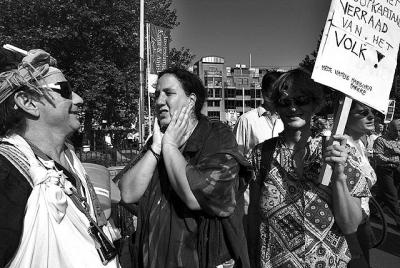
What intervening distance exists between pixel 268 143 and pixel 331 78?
1.91 feet

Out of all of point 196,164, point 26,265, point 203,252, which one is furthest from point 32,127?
point 203,252

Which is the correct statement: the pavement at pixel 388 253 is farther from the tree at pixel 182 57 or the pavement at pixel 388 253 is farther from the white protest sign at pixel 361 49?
the tree at pixel 182 57

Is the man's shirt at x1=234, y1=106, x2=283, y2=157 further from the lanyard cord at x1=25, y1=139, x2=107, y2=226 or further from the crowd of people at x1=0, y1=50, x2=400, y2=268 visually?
the lanyard cord at x1=25, y1=139, x2=107, y2=226

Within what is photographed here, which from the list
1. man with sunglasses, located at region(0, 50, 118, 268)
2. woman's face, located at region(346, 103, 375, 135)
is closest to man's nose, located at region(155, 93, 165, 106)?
man with sunglasses, located at region(0, 50, 118, 268)

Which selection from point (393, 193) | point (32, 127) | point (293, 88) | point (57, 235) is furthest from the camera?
point (393, 193)

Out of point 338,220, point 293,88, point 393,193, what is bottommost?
point 393,193

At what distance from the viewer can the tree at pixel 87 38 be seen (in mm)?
18047

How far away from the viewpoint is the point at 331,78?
192 cm

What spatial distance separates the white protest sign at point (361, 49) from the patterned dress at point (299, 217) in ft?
1.24

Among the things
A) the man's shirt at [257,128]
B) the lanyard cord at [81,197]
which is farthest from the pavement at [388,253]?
the lanyard cord at [81,197]

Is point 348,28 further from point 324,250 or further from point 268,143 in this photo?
point 324,250

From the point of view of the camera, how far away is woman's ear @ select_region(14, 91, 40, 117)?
5.78 ft

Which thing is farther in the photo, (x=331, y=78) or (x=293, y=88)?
(x=293, y=88)

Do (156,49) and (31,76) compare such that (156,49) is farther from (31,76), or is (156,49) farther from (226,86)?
(226,86)
